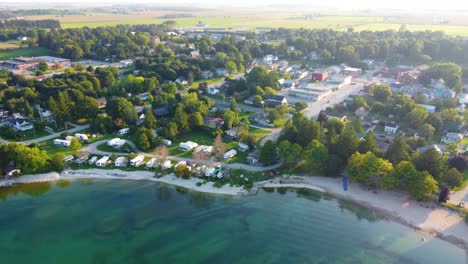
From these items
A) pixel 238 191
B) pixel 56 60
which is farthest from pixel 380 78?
pixel 56 60

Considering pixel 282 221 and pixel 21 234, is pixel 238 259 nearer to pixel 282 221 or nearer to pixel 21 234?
pixel 282 221

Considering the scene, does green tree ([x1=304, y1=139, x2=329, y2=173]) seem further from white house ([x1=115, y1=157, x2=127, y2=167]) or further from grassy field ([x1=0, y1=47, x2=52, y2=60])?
grassy field ([x1=0, y1=47, x2=52, y2=60])

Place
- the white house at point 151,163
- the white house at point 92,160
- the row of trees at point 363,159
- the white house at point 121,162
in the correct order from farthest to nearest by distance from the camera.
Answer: the white house at point 92,160
the white house at point 121,162
the white house at point 151,163
the row of trees at point 363,159

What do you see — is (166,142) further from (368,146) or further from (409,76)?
(409,76)

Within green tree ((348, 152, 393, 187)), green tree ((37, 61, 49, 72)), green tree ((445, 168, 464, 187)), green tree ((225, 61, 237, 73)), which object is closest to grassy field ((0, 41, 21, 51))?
green tree ((37, 61, 49, 72))

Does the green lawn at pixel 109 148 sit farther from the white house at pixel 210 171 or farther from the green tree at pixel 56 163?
the white house at pixel 210 171

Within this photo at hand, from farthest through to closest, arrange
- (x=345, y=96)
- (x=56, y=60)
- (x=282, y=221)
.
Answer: (x=56, y=60) → (x=345, y=96) → (x=282, y=221)

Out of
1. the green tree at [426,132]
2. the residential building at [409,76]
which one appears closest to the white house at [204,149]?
the green tree at [426,132]
